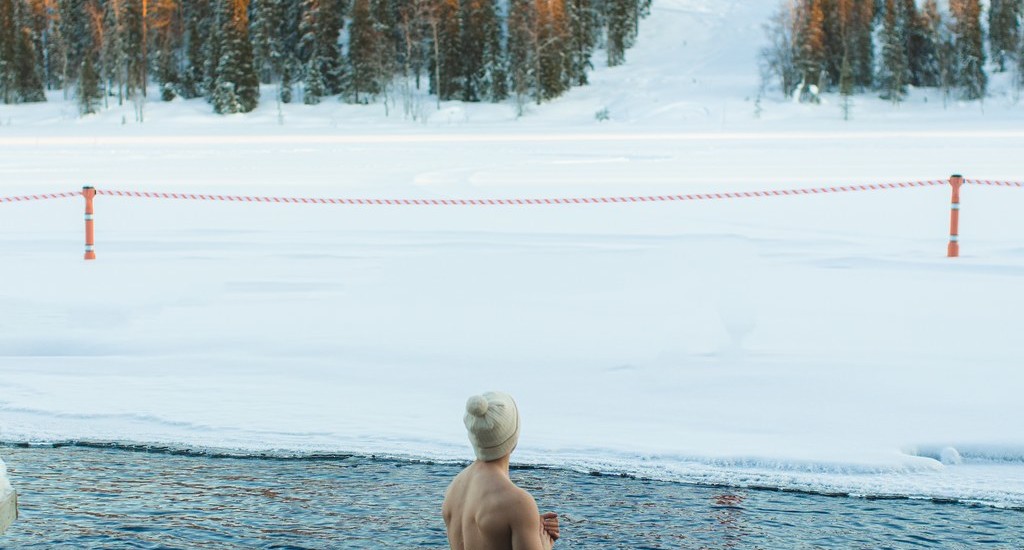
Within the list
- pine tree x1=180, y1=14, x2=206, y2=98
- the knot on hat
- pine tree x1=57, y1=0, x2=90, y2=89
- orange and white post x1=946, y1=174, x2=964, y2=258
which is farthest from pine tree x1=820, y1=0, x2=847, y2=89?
the knot on hat

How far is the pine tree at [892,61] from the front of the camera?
7575cm

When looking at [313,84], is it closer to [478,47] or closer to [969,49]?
[478,47]

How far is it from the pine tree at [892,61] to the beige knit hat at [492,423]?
75.9 meters

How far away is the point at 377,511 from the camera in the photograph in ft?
21.3

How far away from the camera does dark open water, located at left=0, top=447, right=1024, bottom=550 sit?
19.8ft

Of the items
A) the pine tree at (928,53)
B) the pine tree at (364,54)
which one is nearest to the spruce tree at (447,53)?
the pine tree at (364,54)

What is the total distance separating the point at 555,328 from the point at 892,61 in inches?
2752

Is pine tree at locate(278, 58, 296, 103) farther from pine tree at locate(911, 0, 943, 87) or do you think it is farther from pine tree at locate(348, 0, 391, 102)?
pine tree at locate(911, 0, 943, 87)

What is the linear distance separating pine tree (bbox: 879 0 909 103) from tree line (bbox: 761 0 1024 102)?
58 millimetres

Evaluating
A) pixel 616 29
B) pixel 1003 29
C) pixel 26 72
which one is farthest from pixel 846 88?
pixel 26 72

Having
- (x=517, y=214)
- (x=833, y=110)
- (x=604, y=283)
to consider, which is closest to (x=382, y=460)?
(x=604, y=283)

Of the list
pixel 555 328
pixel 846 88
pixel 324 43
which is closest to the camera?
pixel 555 328

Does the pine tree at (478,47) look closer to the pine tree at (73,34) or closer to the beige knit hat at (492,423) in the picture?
the pine tree at (73,34)

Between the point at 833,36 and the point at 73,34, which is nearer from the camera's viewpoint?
the point at 833,36
